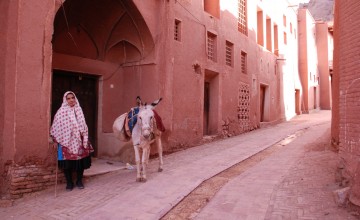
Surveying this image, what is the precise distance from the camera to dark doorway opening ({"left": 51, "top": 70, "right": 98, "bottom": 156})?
343 inches

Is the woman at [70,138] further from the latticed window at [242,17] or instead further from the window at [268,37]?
the window at [268,37]

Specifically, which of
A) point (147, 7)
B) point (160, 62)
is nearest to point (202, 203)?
point (160, 62)

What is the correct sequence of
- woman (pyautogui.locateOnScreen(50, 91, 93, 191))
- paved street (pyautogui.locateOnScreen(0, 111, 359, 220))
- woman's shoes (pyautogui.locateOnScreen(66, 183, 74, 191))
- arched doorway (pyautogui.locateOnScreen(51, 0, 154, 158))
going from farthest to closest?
arched doorway (pyautogui.locateOnScreen(51, 0, 154, 158)), woman's shoes (pyautogui.locateOnScreen(66, 183, 74, 191)), woman (pyautogui.locateOnScreen(50, 91, 93, 191)), paved street (pyautogui.locateOnScreen(0, 111, 359, 220))

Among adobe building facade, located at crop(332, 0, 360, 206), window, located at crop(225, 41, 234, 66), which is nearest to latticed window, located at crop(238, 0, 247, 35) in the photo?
window, located at crop(225, 41, 234, 66)

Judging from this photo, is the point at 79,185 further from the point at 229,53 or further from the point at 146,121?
the point at 229,53

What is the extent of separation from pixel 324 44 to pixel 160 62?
2621cm

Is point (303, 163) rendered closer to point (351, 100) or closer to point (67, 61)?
point (351, 100)

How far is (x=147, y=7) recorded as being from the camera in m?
9.09

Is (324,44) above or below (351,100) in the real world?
above

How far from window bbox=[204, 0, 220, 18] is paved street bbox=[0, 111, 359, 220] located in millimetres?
7099

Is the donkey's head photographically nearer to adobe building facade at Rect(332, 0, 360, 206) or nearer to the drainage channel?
the drainage channel

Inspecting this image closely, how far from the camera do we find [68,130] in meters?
6.29


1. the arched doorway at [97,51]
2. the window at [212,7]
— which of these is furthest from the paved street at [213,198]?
the window at [212,7]

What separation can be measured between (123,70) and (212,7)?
5.28 m
